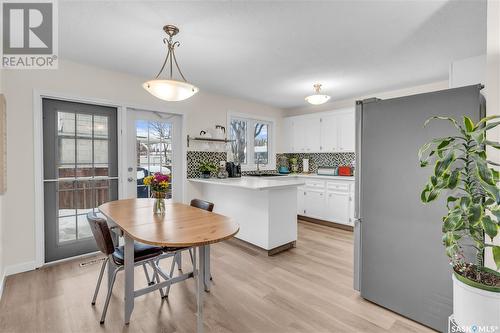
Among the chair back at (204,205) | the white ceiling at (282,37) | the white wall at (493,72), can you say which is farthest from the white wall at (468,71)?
the chair back at (204,205)

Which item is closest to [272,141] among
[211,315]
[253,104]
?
[253,104]

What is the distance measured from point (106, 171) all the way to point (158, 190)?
1.65 m

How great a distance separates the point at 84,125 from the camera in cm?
317

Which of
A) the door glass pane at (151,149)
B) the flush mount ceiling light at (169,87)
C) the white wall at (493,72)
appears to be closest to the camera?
the white wall at (493,72)

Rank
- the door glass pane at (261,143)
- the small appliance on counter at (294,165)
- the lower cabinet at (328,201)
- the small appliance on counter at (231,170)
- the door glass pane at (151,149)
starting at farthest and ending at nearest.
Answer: the small appliance on counter at (294,165), the door glass pane at (261,143), the small appliance on counter at (231,170), the lower cabinet at (328,201), the door glass pane at (151,149)

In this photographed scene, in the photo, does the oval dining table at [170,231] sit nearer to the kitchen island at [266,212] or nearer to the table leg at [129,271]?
the table leg at [129,271]

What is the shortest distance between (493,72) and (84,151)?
4071 mm

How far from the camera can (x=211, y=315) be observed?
6.48 ft

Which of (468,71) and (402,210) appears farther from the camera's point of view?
(468,71)

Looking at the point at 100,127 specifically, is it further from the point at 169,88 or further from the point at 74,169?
the point at 169,88

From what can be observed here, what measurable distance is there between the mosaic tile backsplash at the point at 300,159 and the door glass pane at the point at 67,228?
5.55 feet

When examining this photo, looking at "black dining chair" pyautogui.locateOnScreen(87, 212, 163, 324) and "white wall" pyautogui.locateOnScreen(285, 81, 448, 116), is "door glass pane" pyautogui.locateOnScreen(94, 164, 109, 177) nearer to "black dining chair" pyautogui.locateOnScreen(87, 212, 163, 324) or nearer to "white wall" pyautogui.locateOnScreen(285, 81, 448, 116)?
"black dining chair" pyautogui.locateOnScreen(87, 212, 163, 324)

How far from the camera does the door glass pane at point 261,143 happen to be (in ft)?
18.2

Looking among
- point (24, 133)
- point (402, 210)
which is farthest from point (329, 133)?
point (24, 133)
